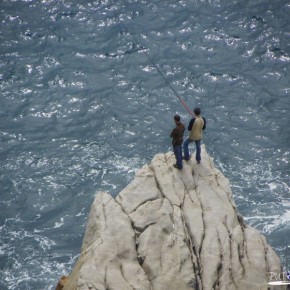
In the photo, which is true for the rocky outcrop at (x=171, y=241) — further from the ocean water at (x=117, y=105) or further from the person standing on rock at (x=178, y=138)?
the ocean water at (x=117, y=105)

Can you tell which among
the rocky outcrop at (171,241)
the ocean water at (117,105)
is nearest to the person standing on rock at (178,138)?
the rocky outcrop at (171,241)

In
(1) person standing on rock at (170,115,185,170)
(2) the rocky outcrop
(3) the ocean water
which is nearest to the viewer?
(2) the rocky outcrop

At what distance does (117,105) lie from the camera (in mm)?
25672

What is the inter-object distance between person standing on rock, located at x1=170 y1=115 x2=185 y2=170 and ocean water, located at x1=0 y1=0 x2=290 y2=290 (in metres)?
5.50

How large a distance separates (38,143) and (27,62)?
24.2ft

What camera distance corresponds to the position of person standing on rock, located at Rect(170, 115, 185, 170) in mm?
16294

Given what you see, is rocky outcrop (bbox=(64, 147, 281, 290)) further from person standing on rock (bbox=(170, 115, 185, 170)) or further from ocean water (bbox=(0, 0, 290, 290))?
ocean water (bbox=(0, 0, 290, 290))

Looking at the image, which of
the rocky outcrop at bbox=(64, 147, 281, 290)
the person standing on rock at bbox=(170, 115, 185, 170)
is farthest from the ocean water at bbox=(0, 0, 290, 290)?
the person standing on rock at bbox=(170, 115, 185, 170)

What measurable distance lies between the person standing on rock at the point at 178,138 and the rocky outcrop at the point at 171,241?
2.07 ft

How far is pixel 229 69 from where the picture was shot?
2772 centimetres

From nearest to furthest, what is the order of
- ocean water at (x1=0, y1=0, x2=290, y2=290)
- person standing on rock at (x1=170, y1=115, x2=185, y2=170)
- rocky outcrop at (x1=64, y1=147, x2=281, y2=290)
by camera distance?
rocky outcrop at (x1=64, y1=147, x2=281, y2=290)
person standing on rock at (x1=170, y1=115, x2=185, y2=170)
ocean water at (x1=0, y1=0, x2=290, y2=290)

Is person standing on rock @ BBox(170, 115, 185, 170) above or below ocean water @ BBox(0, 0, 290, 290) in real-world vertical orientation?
above

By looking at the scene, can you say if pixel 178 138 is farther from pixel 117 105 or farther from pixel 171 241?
pixel 117 105

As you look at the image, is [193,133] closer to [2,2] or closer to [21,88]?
[21,88]
